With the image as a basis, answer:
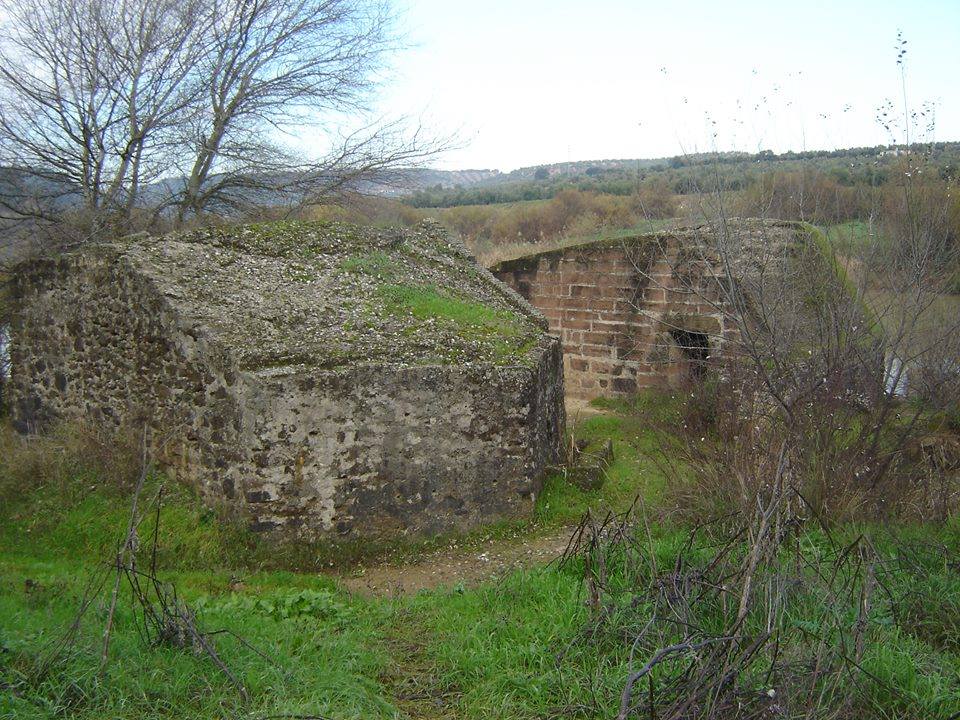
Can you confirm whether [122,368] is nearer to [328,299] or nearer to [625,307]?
[328,299]

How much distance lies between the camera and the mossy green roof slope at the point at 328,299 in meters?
7.19

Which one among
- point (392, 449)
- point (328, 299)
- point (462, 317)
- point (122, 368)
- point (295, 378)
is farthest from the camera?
point (462, 317)

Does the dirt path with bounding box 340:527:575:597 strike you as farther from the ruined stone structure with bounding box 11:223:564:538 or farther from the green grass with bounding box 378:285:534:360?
the green grass with bounding box 378:285:534:360

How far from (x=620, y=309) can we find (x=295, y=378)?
7.39 meters

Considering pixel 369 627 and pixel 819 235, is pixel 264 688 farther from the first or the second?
pixel 819 235

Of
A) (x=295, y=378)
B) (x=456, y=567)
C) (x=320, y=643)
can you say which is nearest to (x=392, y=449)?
(x=295, y=378)

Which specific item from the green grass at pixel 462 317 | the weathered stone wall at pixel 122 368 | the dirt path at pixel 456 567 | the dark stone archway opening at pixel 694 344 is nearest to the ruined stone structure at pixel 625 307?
the dark stone archway opening at pixel 694 344

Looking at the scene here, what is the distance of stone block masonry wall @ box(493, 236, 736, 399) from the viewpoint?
40.4 feet

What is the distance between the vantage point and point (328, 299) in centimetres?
804

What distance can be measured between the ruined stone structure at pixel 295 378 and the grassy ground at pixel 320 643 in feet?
2.17

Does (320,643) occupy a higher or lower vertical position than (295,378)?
lower

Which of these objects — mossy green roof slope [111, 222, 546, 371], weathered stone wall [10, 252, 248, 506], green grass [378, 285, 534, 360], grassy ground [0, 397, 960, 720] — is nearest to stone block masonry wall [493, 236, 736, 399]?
mossy green roof slope [111, 222, 546, 371]

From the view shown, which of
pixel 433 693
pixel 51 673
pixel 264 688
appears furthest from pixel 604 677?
pixel 51 673

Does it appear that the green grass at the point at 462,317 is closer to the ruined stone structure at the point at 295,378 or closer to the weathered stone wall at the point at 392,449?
the ruined stone structure at the point at 295,378
